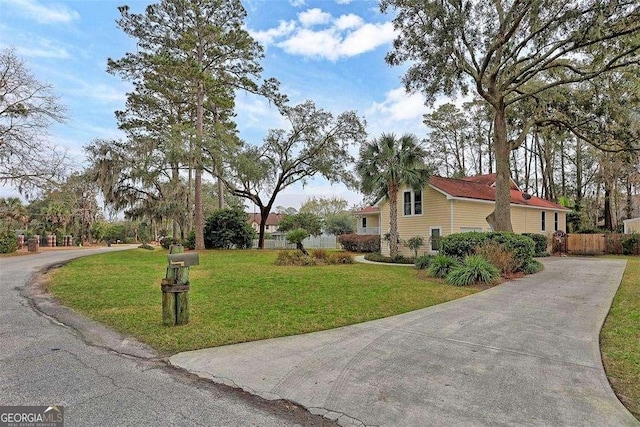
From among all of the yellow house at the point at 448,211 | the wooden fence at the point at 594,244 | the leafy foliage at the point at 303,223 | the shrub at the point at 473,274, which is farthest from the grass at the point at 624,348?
the leafy foliage at the point at 303,223

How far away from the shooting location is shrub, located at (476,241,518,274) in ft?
34.2

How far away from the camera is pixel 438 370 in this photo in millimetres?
3621

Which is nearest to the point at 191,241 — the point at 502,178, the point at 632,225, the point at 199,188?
the point at 199,188

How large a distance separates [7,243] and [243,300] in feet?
60.4

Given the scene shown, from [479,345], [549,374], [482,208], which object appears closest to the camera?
[549,374]

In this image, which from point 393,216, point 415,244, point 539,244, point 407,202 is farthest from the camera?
point 407,202

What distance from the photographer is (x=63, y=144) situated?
1770 centimetres

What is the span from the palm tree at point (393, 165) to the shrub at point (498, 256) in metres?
5.47

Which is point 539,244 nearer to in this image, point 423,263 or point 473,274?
point 423,263

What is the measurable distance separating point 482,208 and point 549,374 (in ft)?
55.2

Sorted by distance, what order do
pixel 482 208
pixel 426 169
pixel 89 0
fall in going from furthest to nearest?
pixel 482 208 → pixel 426 169 → pixel 89 0

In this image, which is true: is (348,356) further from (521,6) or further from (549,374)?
(521,6)

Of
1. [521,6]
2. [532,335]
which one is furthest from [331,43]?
[532,335]

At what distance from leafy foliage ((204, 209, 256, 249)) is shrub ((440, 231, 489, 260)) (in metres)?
15.3
